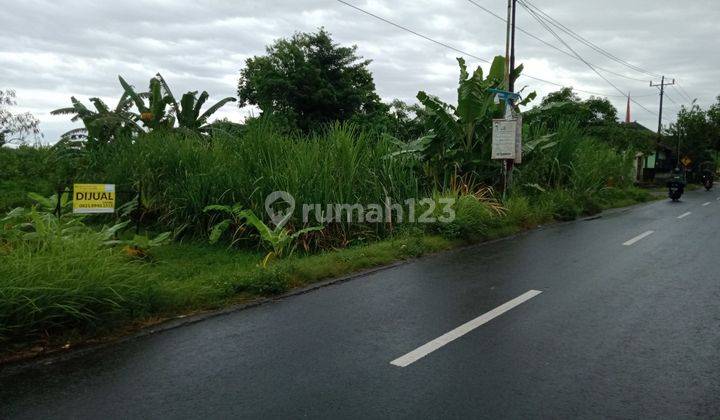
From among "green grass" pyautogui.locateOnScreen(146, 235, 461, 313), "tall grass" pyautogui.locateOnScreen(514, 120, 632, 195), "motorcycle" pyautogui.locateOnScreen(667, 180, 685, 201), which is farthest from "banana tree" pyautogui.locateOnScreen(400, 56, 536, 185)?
"motorcycle" pyautogui.locateOnScreen(667, 180, 685, 201)

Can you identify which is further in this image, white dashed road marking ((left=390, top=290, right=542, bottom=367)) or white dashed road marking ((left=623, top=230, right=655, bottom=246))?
white dashed road marking ((left=623, top=230, right=655, bottom=246))

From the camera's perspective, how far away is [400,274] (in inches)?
293

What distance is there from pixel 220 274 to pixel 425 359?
3.48 meters

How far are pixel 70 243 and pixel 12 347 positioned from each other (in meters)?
1.49

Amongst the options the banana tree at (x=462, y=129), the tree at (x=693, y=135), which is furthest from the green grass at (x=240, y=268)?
the tree at (x=693, y=135)

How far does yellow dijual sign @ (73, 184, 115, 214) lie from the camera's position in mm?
7500

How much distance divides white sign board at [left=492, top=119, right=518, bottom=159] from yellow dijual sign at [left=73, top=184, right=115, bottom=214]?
29.8ft

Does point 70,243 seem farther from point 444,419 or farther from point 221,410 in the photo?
point 444,419

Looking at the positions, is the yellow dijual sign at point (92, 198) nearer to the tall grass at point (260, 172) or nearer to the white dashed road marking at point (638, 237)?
the tall grass at point (260, 172)

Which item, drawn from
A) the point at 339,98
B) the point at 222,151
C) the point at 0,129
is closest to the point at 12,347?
the point at 222,151

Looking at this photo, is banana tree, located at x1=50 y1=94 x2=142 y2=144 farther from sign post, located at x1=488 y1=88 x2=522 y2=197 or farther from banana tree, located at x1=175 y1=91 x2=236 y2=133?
sign post, located at x1=488 y1=88 x2=522 y2=197

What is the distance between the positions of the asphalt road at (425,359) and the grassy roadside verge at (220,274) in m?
0.37

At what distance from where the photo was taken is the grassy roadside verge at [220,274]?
4.67 metres

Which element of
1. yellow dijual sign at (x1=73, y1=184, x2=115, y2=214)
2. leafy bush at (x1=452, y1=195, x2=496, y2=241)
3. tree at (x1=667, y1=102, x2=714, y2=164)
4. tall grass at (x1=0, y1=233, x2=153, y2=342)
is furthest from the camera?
tree at (x1=667, y1=102, x2=714, y2=164)
